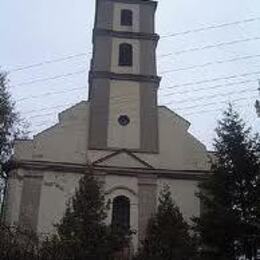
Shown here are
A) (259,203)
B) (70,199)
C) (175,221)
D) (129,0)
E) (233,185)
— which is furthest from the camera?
(129,0)

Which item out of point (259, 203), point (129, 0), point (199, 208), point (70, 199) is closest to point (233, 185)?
point (259, 203)

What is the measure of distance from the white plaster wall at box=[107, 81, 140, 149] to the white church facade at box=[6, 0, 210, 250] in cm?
5

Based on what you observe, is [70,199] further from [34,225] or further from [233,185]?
[233,185]

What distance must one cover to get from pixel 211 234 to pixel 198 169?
765 centimetres

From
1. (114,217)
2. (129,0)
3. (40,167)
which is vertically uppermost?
(129,0)

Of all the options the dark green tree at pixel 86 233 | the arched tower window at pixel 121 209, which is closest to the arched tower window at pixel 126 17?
the arched tower window at pixel 121 209

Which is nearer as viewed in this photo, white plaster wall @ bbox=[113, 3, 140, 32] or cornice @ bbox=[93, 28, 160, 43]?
cornice @ bbox=[93, 28, 160, 43]

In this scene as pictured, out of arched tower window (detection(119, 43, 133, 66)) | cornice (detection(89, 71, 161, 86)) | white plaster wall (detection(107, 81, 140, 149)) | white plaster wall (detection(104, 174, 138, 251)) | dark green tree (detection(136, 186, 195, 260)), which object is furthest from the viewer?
arched tower window (detection(119, 43, 133, 66))

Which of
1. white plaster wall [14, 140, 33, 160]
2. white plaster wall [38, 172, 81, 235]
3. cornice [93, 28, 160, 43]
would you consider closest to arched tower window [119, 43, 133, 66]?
cornice [93, 28, 160, 43]

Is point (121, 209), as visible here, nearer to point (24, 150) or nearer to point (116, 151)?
point (116, 151)

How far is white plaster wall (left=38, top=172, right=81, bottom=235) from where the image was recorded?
32.6 m

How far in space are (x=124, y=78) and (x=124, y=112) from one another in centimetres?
214

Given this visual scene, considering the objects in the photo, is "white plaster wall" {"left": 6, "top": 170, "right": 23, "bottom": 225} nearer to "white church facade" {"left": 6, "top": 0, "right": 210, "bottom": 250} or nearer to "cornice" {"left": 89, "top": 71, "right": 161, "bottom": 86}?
"white church facade" {"left": 6, "top": 0, "right": 210, "bottom": 250}

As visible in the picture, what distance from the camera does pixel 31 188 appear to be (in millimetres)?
33156
